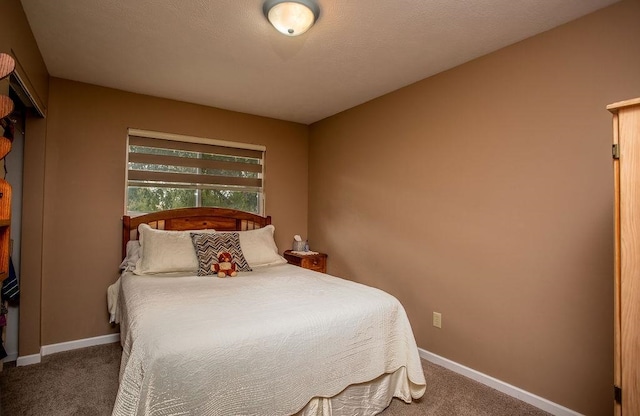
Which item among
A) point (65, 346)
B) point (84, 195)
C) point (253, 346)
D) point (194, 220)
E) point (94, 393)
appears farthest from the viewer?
point (194, 220)

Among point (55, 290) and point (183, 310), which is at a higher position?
point (183, 310)

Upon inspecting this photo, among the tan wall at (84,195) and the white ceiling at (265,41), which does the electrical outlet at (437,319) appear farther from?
the tan wall at (84,195)

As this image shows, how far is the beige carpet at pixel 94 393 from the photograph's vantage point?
1982mm

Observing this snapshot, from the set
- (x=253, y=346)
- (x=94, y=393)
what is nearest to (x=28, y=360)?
(x=94, y=393)

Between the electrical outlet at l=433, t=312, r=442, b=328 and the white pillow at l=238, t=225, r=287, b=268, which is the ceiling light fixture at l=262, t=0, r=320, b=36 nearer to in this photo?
the white pillow at l=238, t=225, r=287, b=268

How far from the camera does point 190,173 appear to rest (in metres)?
3.49

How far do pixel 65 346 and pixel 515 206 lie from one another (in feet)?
→ 12.7

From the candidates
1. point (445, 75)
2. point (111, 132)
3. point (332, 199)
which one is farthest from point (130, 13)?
point (332, 199)

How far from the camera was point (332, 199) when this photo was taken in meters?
3.87

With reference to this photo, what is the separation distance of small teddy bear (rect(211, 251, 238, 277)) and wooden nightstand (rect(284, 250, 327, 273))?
1018 millimetres

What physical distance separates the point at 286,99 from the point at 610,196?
275 centimetres

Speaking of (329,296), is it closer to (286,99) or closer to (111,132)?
(286,99)

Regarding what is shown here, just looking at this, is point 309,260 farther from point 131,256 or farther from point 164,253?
point 131,256

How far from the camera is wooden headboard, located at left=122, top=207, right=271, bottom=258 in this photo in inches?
122
